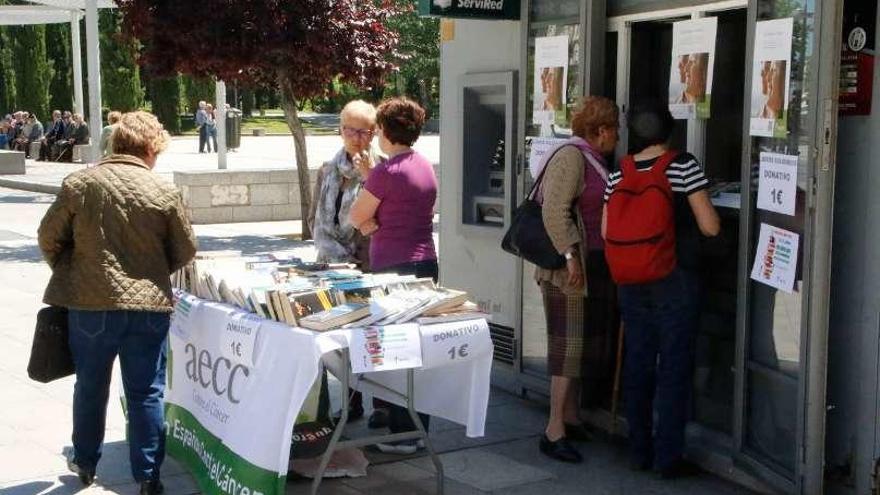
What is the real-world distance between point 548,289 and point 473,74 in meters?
1.81

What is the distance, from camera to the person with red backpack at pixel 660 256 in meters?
4.71

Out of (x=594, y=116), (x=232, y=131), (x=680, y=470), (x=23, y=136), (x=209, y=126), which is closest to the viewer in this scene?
(x=680, y=470)

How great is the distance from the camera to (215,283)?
481cm

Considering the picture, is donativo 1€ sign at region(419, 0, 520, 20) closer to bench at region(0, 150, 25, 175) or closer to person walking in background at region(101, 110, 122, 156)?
person walking in background at region(101, 110, 122, 156)

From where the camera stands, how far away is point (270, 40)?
11953mm

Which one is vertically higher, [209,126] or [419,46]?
[419,46]

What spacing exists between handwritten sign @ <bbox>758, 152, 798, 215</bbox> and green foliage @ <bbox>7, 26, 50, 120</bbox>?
39559 mm

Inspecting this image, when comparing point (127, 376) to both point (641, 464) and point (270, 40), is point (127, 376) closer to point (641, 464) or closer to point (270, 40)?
point (641, 464)

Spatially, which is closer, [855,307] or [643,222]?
[855,307]

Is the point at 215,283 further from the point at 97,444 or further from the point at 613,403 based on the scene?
the point at 613,403

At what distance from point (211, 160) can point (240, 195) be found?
13577 mm

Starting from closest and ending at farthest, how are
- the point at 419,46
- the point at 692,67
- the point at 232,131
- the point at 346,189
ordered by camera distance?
1. the point at 692,67
2. the point at 346,189
3. the point at 232,131
4. the point at 419,46

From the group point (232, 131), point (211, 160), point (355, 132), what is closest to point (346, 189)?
point (355, 132)

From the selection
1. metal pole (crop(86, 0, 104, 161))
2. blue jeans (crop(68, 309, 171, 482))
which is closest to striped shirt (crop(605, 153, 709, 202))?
blue jeans (crop(68, 309, 171, 482))
